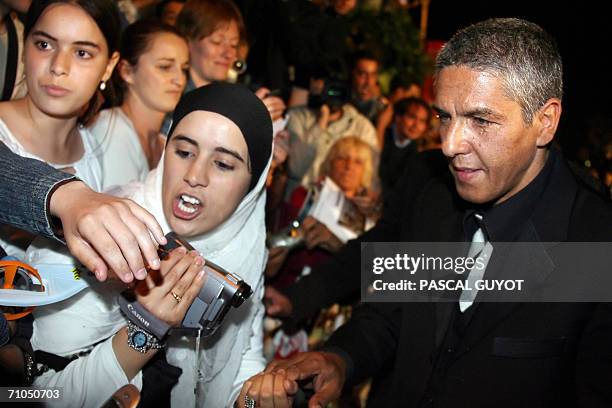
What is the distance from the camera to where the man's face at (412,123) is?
539 cm

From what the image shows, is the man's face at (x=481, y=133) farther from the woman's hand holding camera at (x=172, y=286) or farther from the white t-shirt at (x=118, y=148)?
the white t-shirt at (x=118, y=148)

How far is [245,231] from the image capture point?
2.24 metres

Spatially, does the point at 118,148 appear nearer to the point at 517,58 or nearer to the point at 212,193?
the point at 212,193

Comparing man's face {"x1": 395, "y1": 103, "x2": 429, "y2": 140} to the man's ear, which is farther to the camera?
man's face {"x1": 395, "y1": 103, "x2": 429, "y2": 140}

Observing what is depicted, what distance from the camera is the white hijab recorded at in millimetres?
1929

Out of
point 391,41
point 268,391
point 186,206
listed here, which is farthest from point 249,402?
point 391,41

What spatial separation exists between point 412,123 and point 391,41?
2673 millimetres

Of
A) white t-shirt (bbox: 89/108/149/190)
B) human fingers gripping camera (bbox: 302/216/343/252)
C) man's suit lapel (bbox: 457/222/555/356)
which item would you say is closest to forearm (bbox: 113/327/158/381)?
man's suit lapel (bbox: 457/222/555/356)

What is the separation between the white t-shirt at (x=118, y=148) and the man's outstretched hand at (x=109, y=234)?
4.44 ft

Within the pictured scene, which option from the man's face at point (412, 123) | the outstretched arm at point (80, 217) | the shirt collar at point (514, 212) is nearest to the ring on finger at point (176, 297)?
the outstretched arm at point (80, 217)

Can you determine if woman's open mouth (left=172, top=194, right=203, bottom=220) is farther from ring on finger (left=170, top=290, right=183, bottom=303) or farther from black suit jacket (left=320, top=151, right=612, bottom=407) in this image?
black suit jacket (left=320, top=151, right=612, bottom=407)

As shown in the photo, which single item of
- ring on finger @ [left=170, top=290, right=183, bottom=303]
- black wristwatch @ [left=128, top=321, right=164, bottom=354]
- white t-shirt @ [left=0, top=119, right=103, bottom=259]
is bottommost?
black wristwatch @ [left=128, top=321, right=164, bottom=354]

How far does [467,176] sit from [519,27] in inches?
17.6

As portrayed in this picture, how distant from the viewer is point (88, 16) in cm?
213
